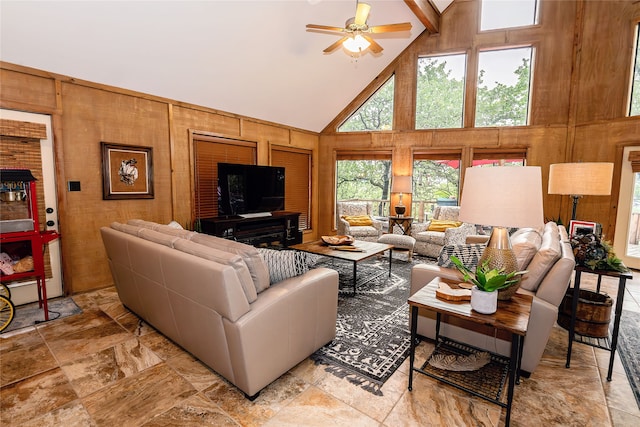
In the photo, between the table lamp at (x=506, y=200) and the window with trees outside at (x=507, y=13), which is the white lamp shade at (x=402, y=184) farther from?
the table lamp at (x=506, y=200)

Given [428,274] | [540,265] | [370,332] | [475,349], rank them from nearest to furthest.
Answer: [540,265]
[475,349]
[428,274]
[370,332]

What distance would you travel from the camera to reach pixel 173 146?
14.7 feet

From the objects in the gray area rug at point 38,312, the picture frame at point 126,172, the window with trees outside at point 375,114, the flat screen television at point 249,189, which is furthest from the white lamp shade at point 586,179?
the gray area rug at point 38,312

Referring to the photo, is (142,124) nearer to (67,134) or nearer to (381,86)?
(67,134)

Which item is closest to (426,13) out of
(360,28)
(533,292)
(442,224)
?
(360,28)

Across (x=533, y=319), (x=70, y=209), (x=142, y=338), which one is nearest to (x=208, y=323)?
(x=142, y=338)

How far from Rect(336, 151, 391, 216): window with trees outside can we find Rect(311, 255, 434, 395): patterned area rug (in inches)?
122

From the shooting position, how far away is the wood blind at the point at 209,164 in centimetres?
490

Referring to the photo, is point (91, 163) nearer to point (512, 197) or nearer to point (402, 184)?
point (512, 197)

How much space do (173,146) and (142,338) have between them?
9.17 feet

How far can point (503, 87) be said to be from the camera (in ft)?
19.2

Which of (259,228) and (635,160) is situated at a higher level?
(635,160)

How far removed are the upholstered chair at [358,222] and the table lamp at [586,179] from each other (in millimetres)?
2940

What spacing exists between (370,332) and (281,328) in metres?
1.07
